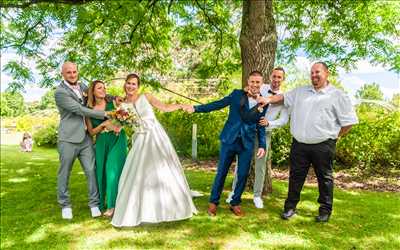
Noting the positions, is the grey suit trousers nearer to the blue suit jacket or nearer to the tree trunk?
the blue suit jacket

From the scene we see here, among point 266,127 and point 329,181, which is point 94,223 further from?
point 329,181

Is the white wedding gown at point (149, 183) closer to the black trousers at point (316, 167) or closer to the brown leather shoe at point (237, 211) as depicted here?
the brown leather shoe at point (237, 211)

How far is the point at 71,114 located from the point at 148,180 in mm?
1585

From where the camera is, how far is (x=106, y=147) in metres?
6.31

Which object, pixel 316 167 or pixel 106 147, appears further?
pixel 106 147

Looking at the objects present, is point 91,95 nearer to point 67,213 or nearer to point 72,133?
point 72,133

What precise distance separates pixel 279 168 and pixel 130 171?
6.53m

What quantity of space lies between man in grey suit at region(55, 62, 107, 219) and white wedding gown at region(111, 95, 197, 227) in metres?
0.65

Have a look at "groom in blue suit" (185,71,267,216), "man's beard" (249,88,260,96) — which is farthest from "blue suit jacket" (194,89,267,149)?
"man's beard" (249,88,260,96)

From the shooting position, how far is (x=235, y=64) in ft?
33.1

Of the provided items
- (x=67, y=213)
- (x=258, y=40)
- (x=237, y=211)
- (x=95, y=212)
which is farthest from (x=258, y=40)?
(x=67, y=213)

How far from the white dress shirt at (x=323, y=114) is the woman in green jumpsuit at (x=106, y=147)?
8.76 feet

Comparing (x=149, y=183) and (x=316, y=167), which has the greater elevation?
A: (x=316, y=167)

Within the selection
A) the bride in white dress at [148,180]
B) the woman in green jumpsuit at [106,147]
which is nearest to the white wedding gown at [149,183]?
the bride in white dress at [148,180]
